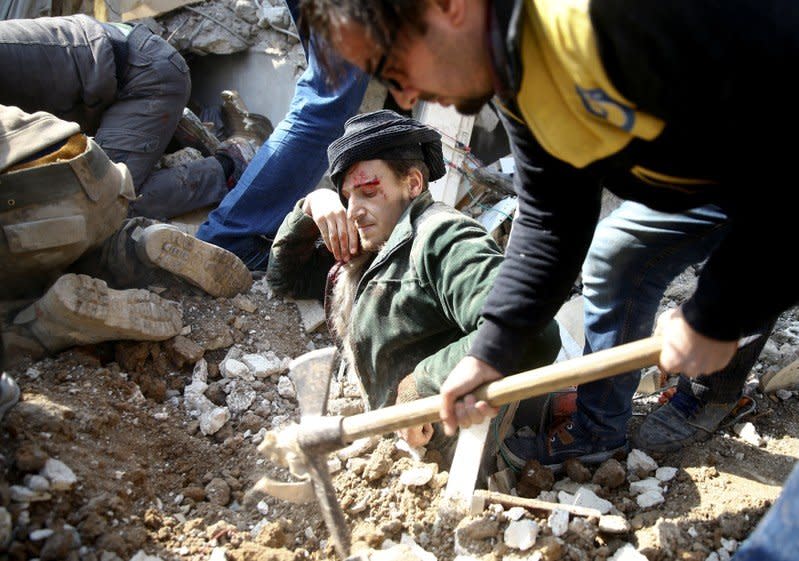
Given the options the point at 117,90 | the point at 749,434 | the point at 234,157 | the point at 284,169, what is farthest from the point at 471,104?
the point at 234,157

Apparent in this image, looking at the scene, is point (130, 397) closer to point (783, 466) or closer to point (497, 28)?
point (497, 28)

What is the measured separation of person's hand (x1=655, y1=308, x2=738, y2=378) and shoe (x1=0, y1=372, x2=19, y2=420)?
2.02 meters

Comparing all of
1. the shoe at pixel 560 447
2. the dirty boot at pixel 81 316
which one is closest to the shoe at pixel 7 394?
the dirty boot at pixel 81 316

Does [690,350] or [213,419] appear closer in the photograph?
[690,350]

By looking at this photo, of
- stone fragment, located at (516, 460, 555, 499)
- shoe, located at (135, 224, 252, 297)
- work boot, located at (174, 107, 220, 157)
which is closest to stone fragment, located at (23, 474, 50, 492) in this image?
shoe, located at (135, 224, 252, 297)

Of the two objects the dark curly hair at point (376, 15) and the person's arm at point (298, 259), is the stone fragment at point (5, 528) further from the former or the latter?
the person's arm at point (298, 259)

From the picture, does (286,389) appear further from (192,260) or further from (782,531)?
(782,531)

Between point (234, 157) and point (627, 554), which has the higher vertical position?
point (627, 554)

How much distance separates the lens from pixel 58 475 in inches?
84.4

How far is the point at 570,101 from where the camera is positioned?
4.19 feet

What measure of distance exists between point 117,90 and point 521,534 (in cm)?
388

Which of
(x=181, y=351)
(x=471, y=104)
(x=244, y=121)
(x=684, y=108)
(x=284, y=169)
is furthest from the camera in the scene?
(x=244, y=121)

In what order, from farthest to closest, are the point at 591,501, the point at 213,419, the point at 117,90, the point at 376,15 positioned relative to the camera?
the point at 117,90 < the point at 213,419 < the point at 591,501 < the point at 376,15

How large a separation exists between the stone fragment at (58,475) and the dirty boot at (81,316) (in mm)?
762
